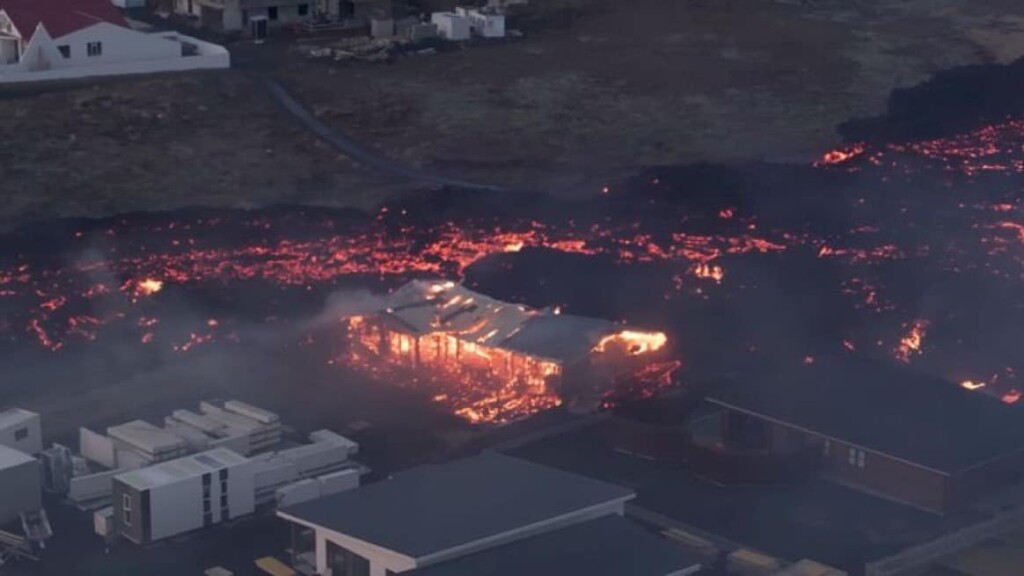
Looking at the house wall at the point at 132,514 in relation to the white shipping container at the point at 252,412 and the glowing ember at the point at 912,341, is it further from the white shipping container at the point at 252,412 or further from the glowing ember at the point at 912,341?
the glowing ember at the point at 912,341

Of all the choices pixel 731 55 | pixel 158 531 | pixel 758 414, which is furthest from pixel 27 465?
pixel 731 55

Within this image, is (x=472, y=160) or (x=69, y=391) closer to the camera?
(x=69, y=391)

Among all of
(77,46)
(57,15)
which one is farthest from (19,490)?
(57,15)

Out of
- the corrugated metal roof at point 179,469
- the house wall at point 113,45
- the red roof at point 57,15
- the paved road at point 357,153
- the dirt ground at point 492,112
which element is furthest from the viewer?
the house wall at point 113,45

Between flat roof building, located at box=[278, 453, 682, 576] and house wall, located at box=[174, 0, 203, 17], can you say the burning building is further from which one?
house wall, located at box=[174, 0, 203, 17]

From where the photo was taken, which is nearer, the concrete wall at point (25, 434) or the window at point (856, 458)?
the window at point (856, 458)

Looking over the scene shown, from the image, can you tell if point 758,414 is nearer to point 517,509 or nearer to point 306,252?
point 517,509

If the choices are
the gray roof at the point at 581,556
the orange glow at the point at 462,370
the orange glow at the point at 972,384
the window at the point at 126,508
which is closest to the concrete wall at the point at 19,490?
the window at the point at 126,508
